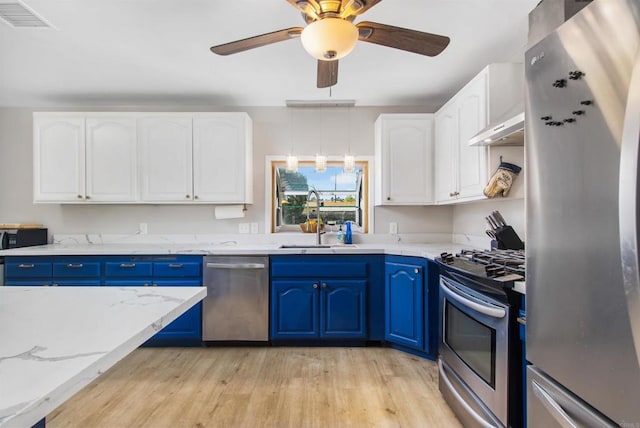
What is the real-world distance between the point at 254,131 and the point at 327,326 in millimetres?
2143

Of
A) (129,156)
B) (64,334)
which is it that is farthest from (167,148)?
(64,334)

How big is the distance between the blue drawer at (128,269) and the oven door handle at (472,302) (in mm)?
2422

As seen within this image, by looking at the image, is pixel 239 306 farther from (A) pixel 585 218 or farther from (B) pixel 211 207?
(A) pixel 585 218

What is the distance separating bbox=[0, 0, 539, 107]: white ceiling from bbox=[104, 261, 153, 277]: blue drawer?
1.64 meters

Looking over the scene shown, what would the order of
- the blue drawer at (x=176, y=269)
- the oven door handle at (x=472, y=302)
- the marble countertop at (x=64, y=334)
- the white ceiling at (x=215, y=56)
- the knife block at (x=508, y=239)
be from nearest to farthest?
the marble countertop at (x=64, y=334)
the oven door handle at (x=472, y=302)
the white ceiling at (x=215, y=56)
the knife block at (x=508, y=239)
the blue drawer at (x=176, y=269)

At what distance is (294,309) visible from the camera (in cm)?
268

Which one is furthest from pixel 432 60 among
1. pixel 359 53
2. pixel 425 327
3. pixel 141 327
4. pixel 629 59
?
pixel 141 327

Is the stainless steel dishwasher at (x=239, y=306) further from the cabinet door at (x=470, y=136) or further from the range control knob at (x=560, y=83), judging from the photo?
the range control knob at (x=560, y=83)

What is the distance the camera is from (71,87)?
114 inches

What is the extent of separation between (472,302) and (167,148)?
9.47 feet

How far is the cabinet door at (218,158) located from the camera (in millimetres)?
2982

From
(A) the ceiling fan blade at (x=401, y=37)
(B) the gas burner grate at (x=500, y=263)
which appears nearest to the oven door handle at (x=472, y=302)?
(B) the gas burner grate at (x=500, y=263)

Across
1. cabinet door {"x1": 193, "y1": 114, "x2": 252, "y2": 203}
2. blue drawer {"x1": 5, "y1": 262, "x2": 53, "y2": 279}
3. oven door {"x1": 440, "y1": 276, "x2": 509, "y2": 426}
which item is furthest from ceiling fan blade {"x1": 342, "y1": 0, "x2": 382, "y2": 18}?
blue drawer {"x1": 5, "y1": 262, "x2": 53, "y2": 279}

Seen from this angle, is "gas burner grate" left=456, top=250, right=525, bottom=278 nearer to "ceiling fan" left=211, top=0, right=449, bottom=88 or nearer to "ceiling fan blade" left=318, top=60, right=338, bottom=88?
"ceiling fan" left=211, top=0, right=449, bottom=88
